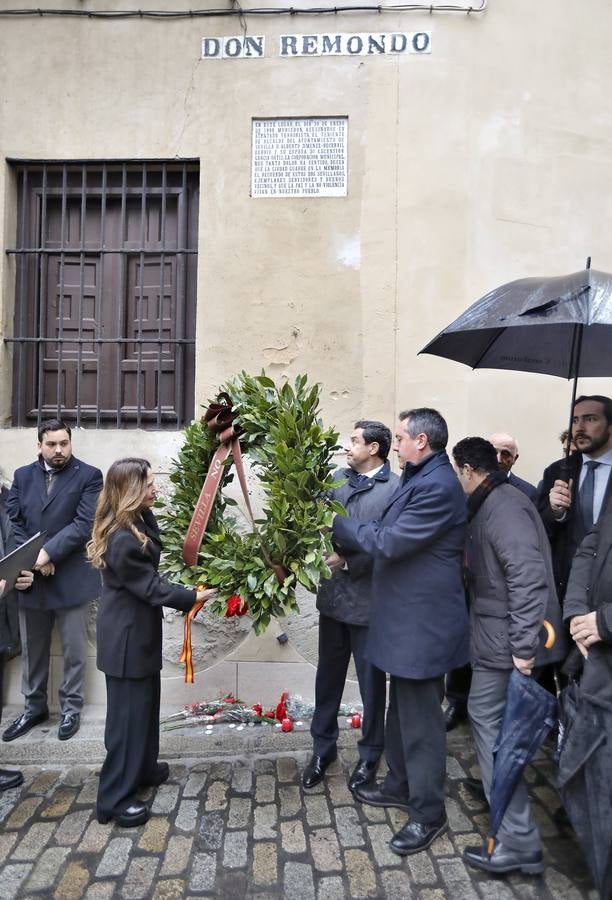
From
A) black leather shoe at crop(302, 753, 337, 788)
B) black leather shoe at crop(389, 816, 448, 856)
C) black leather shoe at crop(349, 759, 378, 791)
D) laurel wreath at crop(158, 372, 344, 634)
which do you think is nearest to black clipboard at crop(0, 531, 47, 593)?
laurel wreath at crop(158, 372, 344, 634)

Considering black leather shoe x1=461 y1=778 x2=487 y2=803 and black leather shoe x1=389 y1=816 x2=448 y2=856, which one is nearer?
black leather shoe x1=389 y1=816 x2=448 y2=856

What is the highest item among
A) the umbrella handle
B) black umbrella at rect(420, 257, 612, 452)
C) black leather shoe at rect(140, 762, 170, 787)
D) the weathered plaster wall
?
the weathered plaster wall

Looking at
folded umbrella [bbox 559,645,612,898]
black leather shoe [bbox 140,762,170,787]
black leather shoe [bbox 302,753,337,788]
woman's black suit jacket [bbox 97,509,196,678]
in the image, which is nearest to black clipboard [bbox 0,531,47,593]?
woman's black suit jacket [bbox 97,509,196,678]

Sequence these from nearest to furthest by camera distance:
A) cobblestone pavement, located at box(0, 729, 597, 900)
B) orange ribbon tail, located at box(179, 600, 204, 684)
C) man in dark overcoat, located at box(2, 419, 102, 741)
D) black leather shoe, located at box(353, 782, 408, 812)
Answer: cobblestone pavement, located at box(0, 729, 597, 900) → orange ribbon tail, located at box(179, 600, 204, 684) → black leather shoe, located at box(353, 782, 408, 812) → man in dark overcoat, located at box(2, 419, 102, 741)

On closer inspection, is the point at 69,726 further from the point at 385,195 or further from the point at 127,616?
the point at 385,195

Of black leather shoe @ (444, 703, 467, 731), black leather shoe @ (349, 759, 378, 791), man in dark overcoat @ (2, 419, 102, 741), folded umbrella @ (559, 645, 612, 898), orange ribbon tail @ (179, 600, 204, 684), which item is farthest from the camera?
man in dark overcoat @ (2, 419, 102, 741)

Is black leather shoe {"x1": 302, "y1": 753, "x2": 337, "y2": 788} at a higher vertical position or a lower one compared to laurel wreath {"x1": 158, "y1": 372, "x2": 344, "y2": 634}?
lower

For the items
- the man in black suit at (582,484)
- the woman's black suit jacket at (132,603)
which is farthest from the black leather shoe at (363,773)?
the man in black suit at (582,484)

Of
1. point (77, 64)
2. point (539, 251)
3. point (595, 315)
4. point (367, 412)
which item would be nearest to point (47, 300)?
point (77, 64)

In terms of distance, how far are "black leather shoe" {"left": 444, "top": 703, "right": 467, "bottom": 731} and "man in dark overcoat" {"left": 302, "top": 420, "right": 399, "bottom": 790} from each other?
2.42ft

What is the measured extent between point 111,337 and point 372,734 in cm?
328

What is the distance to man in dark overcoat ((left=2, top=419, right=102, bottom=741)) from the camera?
4.08m

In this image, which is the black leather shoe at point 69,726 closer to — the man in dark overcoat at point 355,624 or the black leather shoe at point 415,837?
the man in dark overcoat at point 355,624

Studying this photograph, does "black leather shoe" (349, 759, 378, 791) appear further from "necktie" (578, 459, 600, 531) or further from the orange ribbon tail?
"necktie" (578, 459, 600, 531)
